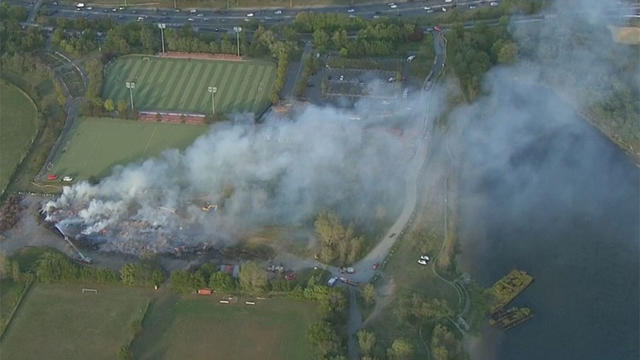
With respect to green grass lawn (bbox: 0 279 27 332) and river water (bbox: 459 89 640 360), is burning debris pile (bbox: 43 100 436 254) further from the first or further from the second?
river water (bbox: 459 89 640 360)

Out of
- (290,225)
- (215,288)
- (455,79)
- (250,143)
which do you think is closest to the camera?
(215,288)

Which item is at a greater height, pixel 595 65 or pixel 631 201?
pixel 595 65

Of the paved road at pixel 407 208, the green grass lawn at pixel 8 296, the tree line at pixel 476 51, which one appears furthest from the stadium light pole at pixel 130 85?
→ the tree line at pixel 476 51

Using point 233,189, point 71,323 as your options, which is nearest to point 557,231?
point 233,189

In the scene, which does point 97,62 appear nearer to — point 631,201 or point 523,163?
point 523,163

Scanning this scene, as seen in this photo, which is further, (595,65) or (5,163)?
(595,65)

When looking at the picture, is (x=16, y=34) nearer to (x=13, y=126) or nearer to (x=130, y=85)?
(x=13, y=126)

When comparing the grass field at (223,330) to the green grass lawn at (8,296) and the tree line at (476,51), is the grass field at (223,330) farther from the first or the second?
the tree line at (476,51)

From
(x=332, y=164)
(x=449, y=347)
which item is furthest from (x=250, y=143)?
(x=449, y=347)
